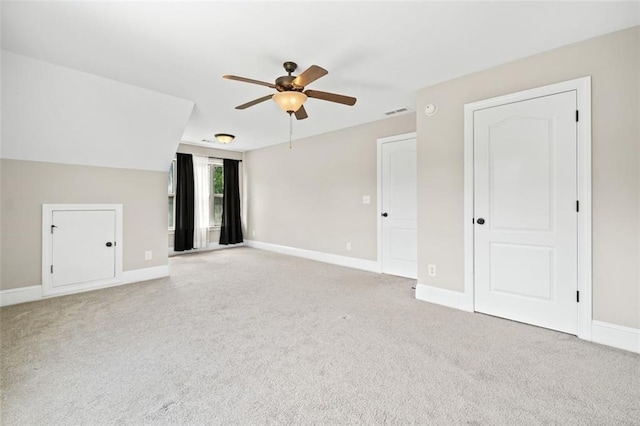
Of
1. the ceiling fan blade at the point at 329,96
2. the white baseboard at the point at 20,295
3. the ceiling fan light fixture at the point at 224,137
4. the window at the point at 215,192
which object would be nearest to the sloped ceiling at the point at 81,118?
the ceiling fan light fixture at the point at 224,137

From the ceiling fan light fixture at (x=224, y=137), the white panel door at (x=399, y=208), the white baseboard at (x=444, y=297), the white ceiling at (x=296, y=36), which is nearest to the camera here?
the white ceiling at (x=296, y=36)

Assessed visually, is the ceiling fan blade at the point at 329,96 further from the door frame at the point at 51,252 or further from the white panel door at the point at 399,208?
the door frame at the point at 51,252

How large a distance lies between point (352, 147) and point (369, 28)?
2720 mm

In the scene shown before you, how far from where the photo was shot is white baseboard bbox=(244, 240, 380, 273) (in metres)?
4.63

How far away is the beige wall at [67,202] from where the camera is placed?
10.1ft

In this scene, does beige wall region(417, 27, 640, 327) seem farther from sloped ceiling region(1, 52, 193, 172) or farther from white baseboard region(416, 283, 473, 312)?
sloped ceiling region(1, 52, 193, 172)

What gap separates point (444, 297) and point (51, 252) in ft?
14.6

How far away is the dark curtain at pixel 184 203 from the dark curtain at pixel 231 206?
0.80m

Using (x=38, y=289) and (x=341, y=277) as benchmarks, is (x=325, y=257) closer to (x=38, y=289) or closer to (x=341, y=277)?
(x=341, y=277)

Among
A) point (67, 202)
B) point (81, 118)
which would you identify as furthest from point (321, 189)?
point (67, 202)

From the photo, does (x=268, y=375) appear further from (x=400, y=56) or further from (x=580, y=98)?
(x=580, y=98)

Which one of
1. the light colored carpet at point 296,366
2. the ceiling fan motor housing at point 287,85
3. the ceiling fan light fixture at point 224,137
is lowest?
the light colored carpet at point 296,366

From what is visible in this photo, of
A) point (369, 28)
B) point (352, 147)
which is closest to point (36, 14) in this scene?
point (369, 28)

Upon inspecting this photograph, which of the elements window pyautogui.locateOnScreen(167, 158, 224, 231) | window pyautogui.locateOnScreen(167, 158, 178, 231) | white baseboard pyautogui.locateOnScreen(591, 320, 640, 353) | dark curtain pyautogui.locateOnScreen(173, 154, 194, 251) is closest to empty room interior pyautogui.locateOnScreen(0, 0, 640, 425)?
→ white baseboard pyautogui.locateOnScreen(591, 320, 640, 353)
